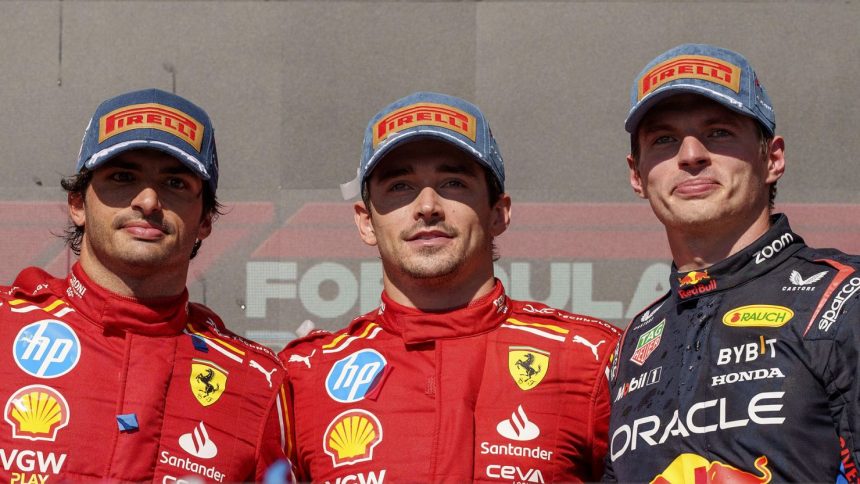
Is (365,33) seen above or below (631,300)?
above

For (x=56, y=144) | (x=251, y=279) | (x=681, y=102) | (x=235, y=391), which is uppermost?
(x=56, y=144)

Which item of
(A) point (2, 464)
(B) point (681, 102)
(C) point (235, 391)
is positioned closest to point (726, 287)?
(B) point (681, 102)

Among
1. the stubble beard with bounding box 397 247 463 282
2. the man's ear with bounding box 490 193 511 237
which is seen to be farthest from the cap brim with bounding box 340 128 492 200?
the stubble beard with bounding box 397 247 463 282

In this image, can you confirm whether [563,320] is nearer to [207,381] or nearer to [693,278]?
[693,278]

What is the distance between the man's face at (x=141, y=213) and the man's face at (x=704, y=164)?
110cm

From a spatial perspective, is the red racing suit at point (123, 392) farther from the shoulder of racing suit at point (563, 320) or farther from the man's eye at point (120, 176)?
the shoulder of racing suit at point (563, 320)

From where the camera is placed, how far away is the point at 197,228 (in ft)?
8.49

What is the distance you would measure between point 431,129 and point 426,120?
0.12 ft

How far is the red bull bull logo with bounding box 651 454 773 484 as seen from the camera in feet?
6.04

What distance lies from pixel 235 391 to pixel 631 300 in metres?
1.63

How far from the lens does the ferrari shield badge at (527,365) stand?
2.39 metres

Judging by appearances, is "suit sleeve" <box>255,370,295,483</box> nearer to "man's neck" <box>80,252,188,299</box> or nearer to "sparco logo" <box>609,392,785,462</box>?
"man's neck" <box>80,252,188,299</box>

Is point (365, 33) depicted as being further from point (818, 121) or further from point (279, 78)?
point (818, 121)

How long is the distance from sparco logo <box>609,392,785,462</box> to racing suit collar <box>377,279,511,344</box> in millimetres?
449
